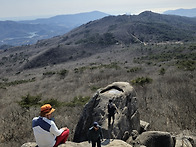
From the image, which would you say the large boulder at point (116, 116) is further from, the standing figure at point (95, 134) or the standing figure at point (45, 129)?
the standing figure at point (45, 129)

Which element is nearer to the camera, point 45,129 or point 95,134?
point 45,129

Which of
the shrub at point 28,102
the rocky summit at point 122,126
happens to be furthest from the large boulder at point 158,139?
the shrub at point 28,102

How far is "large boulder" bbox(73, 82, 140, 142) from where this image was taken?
21.8 ft

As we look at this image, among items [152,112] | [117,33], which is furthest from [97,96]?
[117,33]

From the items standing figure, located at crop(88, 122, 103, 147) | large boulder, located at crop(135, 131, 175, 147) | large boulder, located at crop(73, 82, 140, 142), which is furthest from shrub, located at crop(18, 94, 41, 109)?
large boulder, located at crop(135, 131, 175, 147)

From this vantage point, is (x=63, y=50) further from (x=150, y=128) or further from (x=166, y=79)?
(x=150, y=128)

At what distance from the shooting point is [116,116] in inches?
273

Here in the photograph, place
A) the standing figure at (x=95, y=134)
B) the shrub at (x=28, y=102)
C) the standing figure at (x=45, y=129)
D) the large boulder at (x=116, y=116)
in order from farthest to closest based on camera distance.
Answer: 1. the shrub at (x=28, y=102)
2. the large boulder at (x=116, y=116)
3. the standing figure at (x=95, y=134)
4. the standing figure at (x=45, y=129)

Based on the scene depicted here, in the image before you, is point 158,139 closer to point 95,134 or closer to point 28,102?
point 95,134

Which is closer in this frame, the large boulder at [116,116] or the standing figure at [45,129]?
the standing figure at [45,129]

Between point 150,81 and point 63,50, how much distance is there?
5909cm

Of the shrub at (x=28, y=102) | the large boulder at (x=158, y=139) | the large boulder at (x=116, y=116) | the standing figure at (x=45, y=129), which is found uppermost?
the standing figure at (x=45, y=129)

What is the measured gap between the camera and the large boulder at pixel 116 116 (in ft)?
21.8

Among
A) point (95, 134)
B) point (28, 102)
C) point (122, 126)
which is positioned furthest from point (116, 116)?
point (28, 102)
